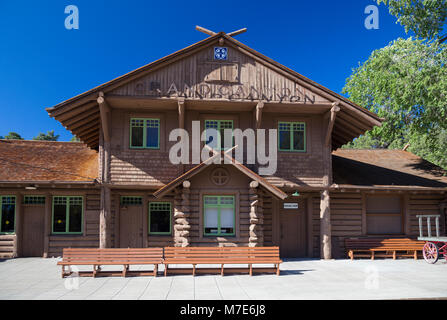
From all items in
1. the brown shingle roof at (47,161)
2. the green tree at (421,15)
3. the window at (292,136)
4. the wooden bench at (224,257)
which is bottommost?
the wooden bench at (224,257)

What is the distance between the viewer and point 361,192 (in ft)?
54.7

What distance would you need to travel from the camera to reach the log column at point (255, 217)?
14.3m

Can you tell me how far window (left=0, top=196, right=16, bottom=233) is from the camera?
1563cm

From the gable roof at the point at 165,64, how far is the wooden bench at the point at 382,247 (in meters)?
4.66

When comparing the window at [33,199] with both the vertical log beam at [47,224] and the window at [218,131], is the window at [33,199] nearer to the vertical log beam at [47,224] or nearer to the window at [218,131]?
the vertical log beam at [47,224]

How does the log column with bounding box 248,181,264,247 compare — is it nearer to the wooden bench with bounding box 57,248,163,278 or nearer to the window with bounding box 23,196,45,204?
the wooden bench with bounding box 57,248,163,278

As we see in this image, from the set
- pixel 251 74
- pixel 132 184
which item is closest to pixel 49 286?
pixel 132 184

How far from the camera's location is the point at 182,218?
14.3 m

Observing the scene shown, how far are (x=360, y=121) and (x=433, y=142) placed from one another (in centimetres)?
749

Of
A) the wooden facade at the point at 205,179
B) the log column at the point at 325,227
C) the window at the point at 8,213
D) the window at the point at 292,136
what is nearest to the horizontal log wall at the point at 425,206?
the wooden facade at the point at 205,179

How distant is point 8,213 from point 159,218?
20.5 feet

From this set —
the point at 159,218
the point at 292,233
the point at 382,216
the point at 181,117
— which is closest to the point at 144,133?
the point at 181,117

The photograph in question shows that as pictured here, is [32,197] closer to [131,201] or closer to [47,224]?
[47,224]

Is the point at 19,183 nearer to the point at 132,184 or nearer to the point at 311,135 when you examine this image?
the point at 132,184
